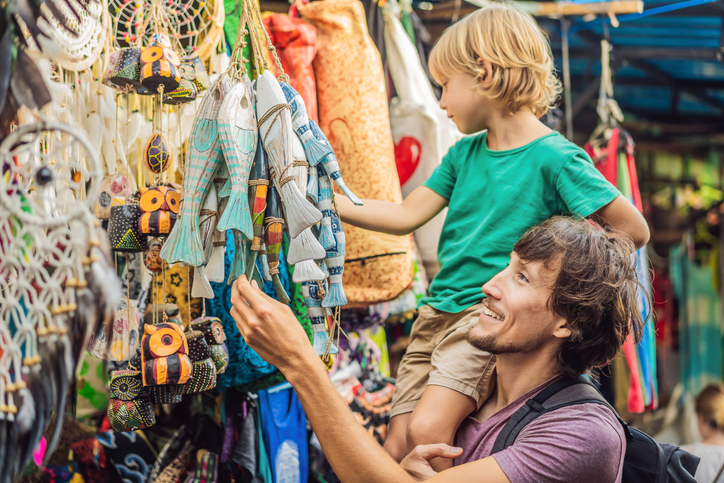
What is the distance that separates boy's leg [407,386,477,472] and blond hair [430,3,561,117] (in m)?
0.71

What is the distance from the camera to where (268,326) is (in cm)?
115

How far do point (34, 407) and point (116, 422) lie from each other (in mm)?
419

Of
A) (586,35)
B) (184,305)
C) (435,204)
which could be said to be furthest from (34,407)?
(586,35)

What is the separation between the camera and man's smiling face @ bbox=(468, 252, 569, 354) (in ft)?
4.37

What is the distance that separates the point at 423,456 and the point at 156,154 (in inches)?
31.9

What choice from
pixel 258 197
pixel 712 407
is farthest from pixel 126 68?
pixel 712 407

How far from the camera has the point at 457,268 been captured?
62.9 inches

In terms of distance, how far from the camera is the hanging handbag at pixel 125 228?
1.19m

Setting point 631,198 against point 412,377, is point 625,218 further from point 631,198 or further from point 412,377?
point 631,198

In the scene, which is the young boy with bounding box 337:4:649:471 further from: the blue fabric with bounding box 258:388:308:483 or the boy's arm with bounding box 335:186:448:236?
the blue fabric with bounding box 258:388:308:483

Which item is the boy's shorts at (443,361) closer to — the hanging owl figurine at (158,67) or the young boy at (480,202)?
the young boy at (480,202)

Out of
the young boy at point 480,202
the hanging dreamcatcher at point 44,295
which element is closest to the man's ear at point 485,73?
the young boy at point 480,202

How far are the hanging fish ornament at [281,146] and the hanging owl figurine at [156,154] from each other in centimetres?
21

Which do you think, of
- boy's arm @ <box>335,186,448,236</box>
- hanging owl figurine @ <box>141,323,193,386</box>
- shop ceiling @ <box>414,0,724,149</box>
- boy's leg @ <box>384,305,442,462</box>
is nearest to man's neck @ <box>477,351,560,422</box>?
boy's leg @ <box>384,305,442,462</box>
